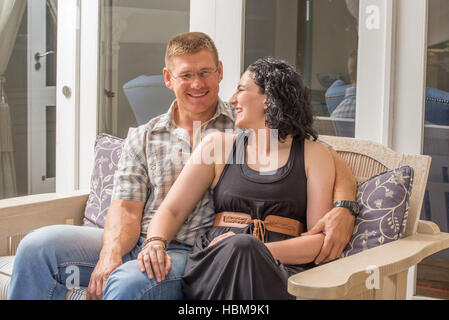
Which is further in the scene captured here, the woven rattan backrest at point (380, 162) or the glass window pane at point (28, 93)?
the glass window pane at point (28, 93)

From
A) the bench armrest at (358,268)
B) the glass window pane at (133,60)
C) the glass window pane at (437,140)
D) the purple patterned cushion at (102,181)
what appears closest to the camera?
the bench armrest at (358,268)

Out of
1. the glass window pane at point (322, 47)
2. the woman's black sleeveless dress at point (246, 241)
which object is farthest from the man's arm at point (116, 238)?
the glass window pane at point (322, 47)

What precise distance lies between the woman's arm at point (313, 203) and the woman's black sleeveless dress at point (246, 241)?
0.02 m

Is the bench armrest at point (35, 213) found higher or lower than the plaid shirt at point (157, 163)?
lower

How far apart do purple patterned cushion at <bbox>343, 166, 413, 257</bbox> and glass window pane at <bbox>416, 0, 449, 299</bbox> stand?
2.13ft

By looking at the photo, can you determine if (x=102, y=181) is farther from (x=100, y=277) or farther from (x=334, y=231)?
(x=334, y=231)

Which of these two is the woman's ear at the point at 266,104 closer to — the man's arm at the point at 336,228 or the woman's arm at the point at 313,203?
the woman's arm at the point at 313,203

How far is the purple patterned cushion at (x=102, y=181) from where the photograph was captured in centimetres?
223

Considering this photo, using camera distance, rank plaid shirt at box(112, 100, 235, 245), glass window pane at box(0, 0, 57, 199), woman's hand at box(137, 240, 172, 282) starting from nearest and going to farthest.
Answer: woman's hand at box(137, 240, 172, 282) < plaid shirt at box(112, 100, 235, 245) < glass window pane at box(0, 0, 57, 199)

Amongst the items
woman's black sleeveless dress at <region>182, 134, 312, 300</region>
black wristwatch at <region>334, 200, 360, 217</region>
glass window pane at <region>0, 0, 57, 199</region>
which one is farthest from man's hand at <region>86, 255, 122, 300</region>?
glass window pane at <region>0, 0, 57, 199</region>

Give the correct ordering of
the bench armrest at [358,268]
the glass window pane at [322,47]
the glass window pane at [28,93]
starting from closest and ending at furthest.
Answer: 1. the bench armrest at [358,268]
2. the glass window pane at [322,47]
3. the glass window pane at [28,93]

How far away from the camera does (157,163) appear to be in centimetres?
207

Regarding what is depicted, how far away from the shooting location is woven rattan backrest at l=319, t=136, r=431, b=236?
6.15 feet

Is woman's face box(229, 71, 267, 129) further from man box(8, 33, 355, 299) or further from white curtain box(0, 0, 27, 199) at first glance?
white curtain box(0, 0, 27, 199)
